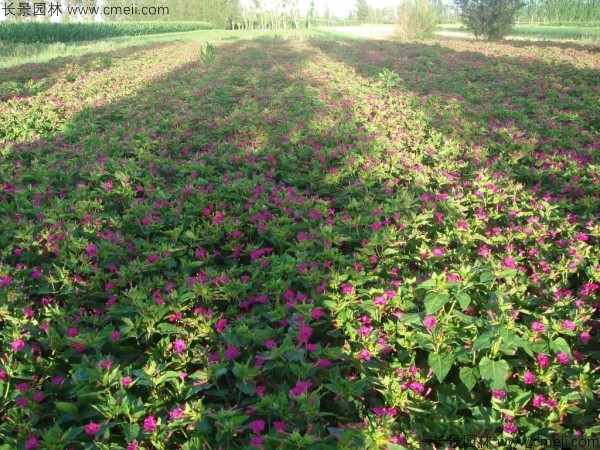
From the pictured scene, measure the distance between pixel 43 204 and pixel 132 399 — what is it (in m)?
3.00

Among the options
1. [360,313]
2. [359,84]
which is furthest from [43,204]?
[359,84]

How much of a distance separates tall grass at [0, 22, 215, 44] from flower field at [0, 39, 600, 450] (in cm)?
2687

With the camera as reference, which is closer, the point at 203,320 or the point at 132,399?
the point at 132,399

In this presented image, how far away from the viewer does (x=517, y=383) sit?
2.10 m

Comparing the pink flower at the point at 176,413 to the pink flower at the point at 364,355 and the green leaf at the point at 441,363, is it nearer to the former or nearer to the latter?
the pink flower at the point at 364,355

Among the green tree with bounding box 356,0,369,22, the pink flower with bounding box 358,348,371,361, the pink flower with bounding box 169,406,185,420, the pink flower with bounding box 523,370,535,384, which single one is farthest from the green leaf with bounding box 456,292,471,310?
the green tree with bounding box 356,0,369,22

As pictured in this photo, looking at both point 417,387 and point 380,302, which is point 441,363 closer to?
point 417,387

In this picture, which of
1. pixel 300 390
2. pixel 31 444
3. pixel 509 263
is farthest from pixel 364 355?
pixel 31 444

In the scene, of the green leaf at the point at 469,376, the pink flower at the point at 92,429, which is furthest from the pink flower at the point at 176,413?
the green leaf at the point at 469,376

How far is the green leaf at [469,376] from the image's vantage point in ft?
6.48

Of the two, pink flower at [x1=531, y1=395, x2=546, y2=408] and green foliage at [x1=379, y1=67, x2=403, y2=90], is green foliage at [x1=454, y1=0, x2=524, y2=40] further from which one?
pink flower at [x1=531, y1=395, x2=546, y2=408]

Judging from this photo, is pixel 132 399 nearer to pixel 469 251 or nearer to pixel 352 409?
pixel 352 409

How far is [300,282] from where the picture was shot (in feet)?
9.63

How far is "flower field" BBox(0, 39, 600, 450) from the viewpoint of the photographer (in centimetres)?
189
